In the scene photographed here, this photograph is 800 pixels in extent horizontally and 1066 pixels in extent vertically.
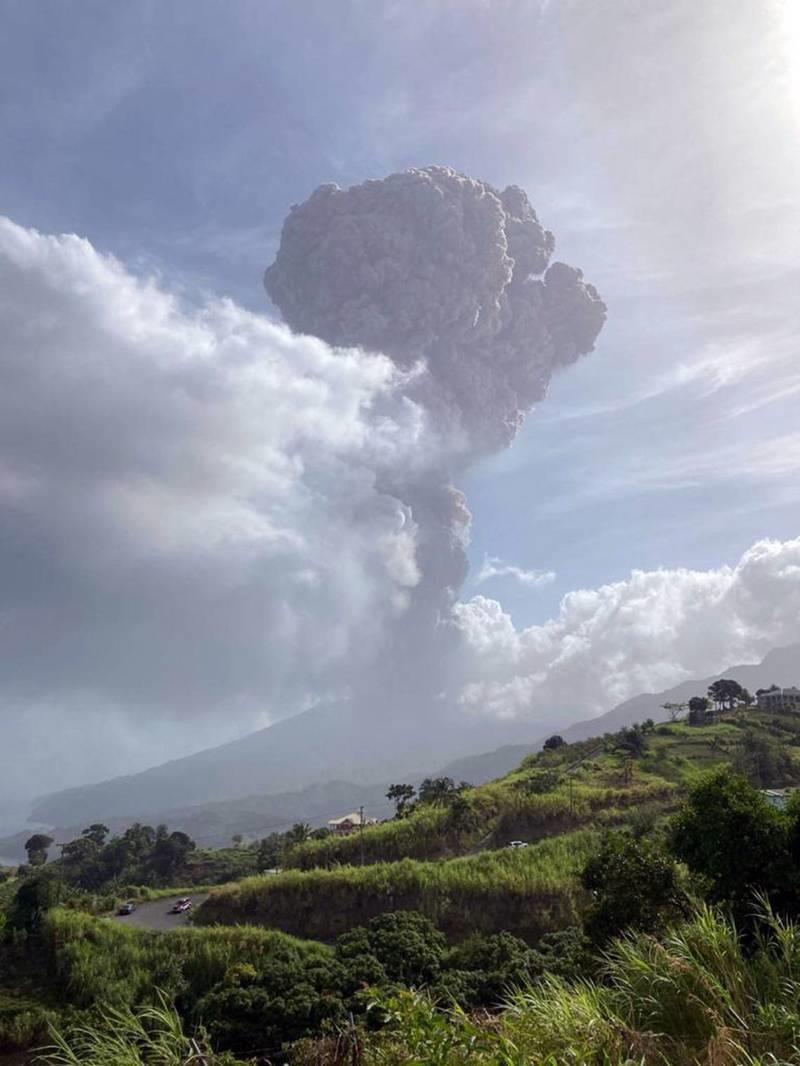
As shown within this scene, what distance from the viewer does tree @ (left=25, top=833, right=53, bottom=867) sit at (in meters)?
87.6

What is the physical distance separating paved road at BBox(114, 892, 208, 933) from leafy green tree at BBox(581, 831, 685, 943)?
87.9 feet

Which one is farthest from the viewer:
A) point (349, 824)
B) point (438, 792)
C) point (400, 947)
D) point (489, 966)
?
point (349, 824)

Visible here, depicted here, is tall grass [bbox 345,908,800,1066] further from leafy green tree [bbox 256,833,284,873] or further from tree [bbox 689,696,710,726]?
tree [bbox 689,696,710,726]

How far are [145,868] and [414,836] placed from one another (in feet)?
129

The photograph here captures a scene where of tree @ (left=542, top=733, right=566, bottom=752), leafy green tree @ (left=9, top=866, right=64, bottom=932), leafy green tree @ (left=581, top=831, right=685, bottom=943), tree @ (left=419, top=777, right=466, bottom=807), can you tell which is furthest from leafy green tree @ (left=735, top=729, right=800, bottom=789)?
leafy green tree @ (left=9, top=866, right=64, bottom=932)

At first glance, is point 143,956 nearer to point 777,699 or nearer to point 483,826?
point 483,826

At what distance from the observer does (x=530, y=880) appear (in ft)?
122

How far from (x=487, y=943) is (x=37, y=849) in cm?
8555

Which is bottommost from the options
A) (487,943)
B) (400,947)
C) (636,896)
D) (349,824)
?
(349,824)

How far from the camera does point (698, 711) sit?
288ft

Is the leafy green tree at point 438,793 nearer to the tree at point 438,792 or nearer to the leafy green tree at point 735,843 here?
the tree at point 438,792

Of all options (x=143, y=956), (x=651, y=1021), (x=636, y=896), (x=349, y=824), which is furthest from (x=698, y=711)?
(x=651, y=1021)

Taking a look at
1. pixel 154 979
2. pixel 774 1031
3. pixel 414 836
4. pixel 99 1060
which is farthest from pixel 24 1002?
pixel 774 1031

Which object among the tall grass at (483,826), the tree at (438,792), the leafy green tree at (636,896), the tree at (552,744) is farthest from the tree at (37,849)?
the leafy green tree at (636,896)
